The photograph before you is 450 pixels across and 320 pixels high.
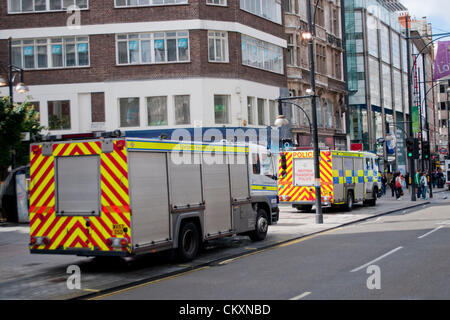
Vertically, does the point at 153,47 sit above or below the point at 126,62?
above

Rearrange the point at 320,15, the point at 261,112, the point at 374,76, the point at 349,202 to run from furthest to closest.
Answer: the point at 374,76 → the point at 320,15 → the point at 261,112 → the point at 349,202

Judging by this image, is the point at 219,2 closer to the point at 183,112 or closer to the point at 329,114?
the point at 183,112

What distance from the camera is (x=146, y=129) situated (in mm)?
31578

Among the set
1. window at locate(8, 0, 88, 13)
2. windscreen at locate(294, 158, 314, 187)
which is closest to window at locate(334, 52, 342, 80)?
windscreen at locate(294, 158, 314, 187)

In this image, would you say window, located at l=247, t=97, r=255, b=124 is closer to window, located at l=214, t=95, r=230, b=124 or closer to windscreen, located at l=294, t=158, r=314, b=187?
window, located at l=214, t=95, r=230, b=124

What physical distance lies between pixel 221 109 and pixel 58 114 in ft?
28.9

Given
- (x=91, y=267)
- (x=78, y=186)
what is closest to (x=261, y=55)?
(x=91, y=267)

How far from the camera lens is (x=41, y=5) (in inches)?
1262

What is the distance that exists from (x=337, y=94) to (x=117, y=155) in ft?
123

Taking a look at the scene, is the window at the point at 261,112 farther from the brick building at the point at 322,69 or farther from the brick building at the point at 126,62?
the brick building at the point at 322,69

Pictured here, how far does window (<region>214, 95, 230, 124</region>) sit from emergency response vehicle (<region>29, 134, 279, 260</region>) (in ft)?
61.3

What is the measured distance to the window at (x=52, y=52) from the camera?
3192 cm

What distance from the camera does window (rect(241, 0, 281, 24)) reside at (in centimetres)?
3409
